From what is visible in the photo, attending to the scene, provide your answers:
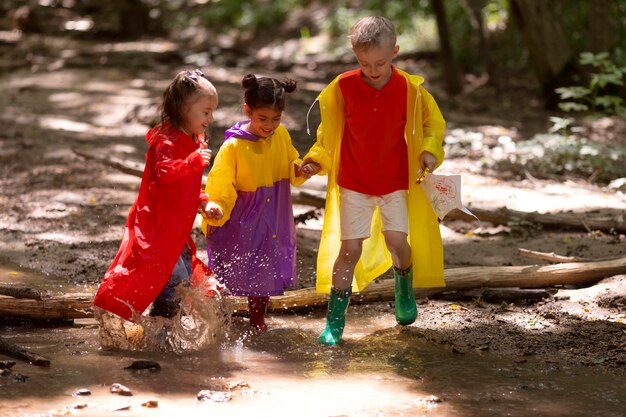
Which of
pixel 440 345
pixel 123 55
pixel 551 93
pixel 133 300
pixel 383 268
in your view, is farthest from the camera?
pixel 123 55

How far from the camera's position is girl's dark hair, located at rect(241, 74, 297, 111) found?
15.1 ft

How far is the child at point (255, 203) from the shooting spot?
4699mm

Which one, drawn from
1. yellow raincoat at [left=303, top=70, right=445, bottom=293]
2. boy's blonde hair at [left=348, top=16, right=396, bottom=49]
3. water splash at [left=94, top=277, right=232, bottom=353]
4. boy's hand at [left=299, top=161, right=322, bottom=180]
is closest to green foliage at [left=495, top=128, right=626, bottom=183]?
yellow raincoat at [left=303, top=70, right=445, bottom=293]

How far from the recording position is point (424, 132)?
481cm

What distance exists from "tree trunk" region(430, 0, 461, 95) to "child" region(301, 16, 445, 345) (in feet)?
29.5

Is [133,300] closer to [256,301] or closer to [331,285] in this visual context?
[256,301]

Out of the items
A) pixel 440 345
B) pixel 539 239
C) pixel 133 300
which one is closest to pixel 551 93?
pixel 539 239

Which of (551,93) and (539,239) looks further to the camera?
(551,93)

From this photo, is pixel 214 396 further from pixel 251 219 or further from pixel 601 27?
Result: pixel 601 27

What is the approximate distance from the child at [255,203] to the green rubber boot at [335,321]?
0.27 meters

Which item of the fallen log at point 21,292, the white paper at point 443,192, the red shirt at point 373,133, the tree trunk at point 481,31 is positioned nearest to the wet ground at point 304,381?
the fallen log at point 21,292

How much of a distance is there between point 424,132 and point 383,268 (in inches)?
32.8

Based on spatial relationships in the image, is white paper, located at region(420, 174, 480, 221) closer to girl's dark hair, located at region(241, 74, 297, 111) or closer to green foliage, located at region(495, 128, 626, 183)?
girl's dark hair, located at region(241, 74, 297, 111)

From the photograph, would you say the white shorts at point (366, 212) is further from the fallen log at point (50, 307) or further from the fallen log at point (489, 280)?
the fallen log at point (50, 307)
